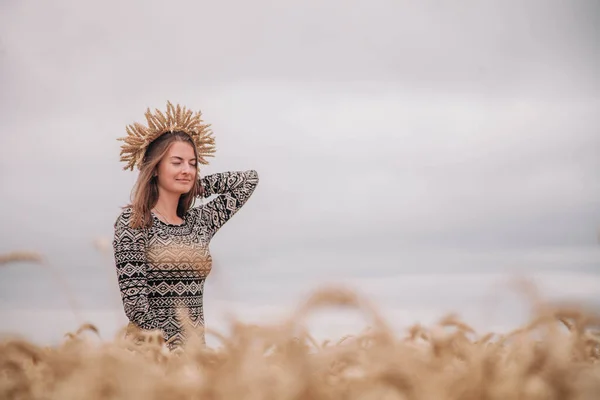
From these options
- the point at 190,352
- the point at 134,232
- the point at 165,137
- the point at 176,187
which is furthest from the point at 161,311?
the point at 190,352

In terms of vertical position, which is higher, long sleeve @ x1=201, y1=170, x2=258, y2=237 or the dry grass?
the dry grass

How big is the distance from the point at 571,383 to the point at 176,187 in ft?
8.25

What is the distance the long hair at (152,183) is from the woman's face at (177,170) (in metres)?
Answer: 0.03

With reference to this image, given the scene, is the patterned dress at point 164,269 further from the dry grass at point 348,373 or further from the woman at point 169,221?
the dry grass at point 348,373

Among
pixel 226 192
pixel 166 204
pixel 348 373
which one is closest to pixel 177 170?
pixel 166 204

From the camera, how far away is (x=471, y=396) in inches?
14.6

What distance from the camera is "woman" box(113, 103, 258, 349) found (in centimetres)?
256

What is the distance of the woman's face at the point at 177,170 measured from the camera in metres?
2.78

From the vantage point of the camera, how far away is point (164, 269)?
2.67 metres

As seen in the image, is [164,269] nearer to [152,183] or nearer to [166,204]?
[166,204]

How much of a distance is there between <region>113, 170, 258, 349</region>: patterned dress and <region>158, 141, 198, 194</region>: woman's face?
0.15 meters

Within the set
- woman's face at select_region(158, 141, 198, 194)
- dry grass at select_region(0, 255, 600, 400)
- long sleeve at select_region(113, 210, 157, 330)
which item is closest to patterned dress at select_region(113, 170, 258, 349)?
long sleeve at select_region(113, 210, 157, 330)

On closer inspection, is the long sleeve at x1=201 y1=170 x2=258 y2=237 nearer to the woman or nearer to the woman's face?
the woman

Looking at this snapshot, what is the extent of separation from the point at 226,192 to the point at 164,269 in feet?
1.87
